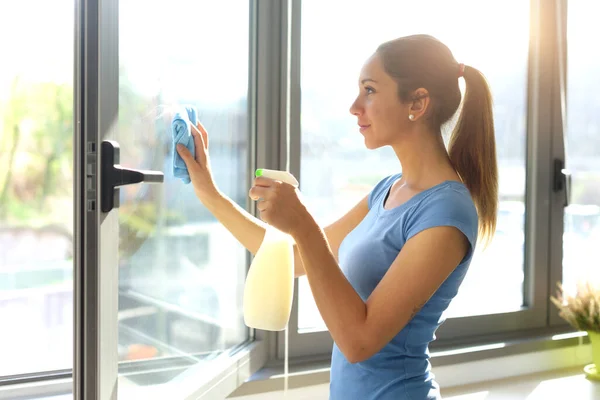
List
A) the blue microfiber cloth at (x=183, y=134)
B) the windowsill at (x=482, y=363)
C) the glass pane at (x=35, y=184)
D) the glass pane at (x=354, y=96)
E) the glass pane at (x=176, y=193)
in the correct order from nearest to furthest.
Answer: the glass pane at (x=176, y=193) < the blue microfiber cloth at (x=183, y=134) < the glass pane at (x=35, y=184) < the windowsill at (x=482, y=363) < the glass pane at (x=354, y=96)

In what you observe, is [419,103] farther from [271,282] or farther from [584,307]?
[584,307]

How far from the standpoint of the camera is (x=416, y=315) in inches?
41.4

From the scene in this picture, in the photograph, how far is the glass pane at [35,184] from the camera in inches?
53.8

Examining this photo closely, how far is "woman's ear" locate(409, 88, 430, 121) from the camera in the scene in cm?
109

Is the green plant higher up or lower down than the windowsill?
higher up

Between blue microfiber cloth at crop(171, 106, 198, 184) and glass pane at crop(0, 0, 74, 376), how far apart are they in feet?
1.49

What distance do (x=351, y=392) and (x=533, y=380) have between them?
1.04m

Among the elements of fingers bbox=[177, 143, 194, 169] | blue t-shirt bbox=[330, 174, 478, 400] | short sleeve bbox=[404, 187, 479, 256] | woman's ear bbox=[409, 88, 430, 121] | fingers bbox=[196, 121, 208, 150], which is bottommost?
blue t-shirt bbox=[330, 174, 478, 400]

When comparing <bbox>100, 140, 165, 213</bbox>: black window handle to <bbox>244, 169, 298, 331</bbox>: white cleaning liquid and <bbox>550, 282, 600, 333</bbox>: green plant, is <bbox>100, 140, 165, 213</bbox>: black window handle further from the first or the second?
<bbox>550, 282, 600, 333</bbox>: green plant

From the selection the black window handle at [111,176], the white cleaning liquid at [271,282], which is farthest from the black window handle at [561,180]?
the black window handle at [111,176]

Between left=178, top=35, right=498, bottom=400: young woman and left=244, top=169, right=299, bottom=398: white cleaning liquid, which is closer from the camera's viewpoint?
left=178, top=35, right=498, bottom=400: young woman

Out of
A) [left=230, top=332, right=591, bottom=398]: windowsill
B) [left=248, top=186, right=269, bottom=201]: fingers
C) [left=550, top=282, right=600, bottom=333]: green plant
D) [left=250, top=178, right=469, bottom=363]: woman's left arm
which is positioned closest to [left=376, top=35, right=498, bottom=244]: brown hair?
[left=250, top=178, right=469, bottom=363]: woman's left arm

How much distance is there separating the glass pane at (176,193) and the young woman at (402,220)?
0.09 m

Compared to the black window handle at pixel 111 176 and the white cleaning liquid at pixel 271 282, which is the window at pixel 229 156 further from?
the white cleaning liquid at pixel 271 282
